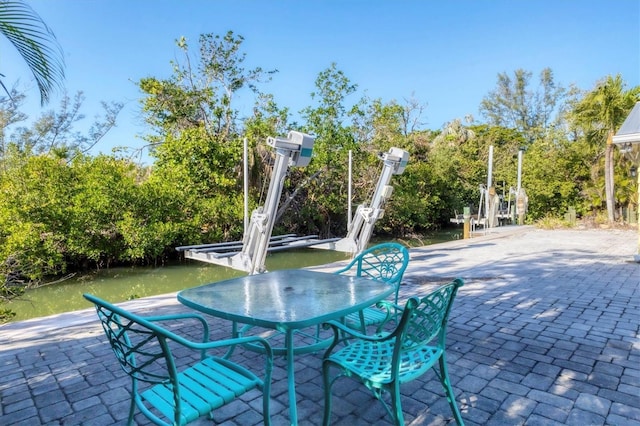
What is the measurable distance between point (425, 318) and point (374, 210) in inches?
208

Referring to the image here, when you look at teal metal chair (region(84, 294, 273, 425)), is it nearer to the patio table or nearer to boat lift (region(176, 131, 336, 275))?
the patio table

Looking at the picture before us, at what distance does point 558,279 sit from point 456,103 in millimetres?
27011

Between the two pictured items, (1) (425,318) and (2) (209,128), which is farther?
(2) (209,128)

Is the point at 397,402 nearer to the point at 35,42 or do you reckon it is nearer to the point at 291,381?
the point at 291,381

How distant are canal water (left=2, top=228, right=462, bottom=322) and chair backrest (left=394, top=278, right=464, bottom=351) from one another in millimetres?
5728

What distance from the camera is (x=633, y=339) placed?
10.6 feet


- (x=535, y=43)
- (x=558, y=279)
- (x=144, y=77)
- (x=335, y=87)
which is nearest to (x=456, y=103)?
(x=535, y=43)

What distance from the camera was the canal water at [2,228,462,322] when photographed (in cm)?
620

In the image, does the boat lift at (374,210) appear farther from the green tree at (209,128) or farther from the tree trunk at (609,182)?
the tree trunk at (609,182)

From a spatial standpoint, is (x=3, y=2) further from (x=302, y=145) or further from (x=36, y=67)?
(x=302, y=145)

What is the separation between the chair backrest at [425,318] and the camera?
171cm

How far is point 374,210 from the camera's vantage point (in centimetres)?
707

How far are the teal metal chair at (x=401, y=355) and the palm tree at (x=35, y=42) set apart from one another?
2378mm

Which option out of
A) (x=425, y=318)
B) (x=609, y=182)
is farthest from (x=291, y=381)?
(x=609, y=182)
